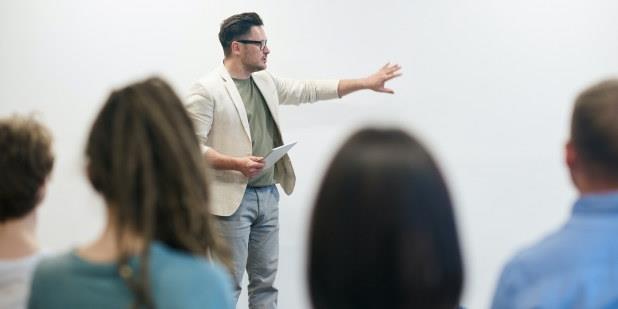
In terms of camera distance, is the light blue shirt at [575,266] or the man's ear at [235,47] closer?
the light blue shirt at [575,266]

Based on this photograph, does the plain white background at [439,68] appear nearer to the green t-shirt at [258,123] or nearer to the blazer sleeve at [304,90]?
the blazer sleeve at [304,90]

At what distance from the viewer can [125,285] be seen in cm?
104

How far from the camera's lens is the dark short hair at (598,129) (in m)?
1.22

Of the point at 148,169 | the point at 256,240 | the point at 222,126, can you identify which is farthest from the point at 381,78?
the point at 148,169

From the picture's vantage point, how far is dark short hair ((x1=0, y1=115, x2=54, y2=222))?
1.42m

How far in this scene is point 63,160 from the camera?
3650 millimetres

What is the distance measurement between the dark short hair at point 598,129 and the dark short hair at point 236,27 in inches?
78.4

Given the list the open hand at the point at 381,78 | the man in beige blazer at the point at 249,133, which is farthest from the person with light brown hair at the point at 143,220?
the open hand at the point at 381,78

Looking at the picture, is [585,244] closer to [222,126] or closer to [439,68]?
[222,126]

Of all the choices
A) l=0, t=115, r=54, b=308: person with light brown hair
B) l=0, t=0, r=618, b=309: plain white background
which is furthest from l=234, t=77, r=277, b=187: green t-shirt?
l=0, t=115, r=54, b=308: person with light brown hair

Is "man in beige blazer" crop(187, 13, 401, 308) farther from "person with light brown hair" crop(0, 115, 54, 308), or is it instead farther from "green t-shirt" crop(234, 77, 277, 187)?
"person with light brown hair" crop(0, 115, 54, 308)

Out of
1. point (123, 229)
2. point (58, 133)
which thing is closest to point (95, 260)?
point (123, 229)

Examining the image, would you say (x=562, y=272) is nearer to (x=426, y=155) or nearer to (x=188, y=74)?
(x=426, y=155)

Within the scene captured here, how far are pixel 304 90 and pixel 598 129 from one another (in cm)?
208
